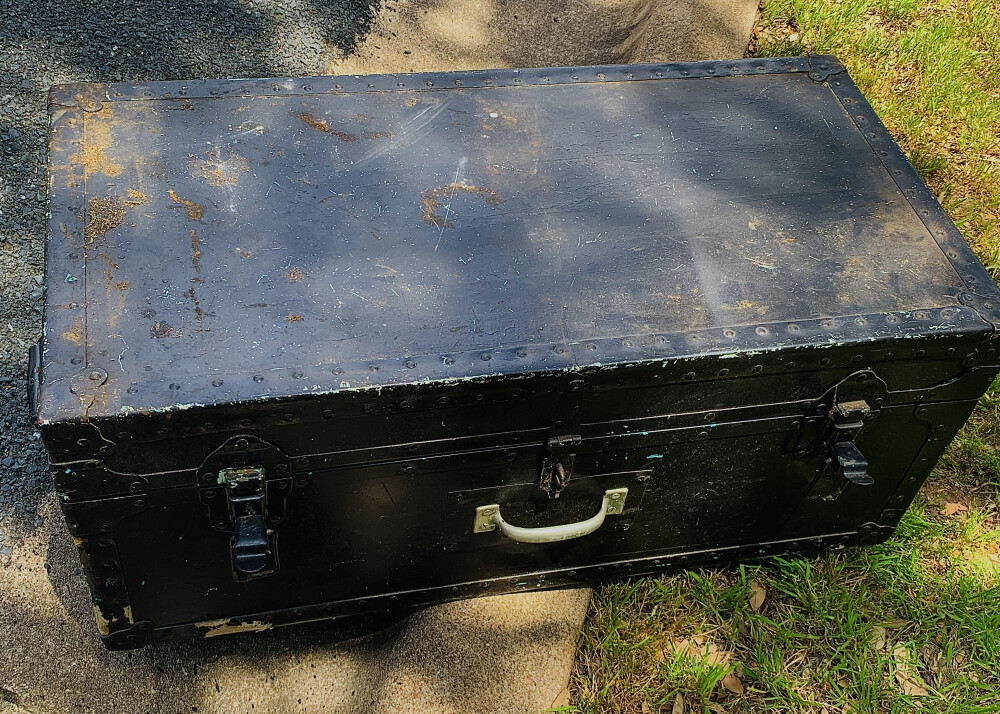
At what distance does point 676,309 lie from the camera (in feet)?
5.76

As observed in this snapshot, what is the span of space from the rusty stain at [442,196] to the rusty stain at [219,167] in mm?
379

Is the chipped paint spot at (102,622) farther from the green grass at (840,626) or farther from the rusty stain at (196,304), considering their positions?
the green grass at (840,626)

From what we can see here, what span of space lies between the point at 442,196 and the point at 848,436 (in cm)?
96

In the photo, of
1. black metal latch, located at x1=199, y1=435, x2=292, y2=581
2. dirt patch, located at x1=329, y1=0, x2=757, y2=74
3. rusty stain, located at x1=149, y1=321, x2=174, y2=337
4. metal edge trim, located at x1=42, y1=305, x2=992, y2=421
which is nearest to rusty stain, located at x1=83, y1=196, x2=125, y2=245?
rusty stain, located at x1=149, y1=321, x2=174, y2=337

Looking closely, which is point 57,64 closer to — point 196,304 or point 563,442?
point 196,304

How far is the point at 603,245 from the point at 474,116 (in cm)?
49

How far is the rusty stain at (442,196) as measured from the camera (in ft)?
6.11

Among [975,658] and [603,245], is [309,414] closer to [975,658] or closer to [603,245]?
[603,245]

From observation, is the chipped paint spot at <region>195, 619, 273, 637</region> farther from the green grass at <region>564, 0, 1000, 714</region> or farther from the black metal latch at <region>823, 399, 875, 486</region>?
the black metal latch at <region>823, 399, 875, 486</region>

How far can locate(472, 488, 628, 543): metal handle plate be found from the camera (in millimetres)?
1819

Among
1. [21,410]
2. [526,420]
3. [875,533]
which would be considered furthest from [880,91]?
[21,410]

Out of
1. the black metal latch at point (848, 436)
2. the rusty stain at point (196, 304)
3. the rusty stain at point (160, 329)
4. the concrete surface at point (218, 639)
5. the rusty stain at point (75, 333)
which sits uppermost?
the rusty stain at point (196, 304)

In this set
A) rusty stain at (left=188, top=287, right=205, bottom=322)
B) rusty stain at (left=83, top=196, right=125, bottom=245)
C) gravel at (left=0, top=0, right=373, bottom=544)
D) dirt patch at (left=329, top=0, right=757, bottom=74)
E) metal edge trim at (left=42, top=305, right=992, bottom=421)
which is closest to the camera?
metal edge trim at (left=42, top=305, right=992, bottom=421)

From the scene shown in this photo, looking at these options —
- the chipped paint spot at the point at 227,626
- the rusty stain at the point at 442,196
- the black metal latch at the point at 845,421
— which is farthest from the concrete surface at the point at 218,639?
the rusty stain at the point at 442,196
